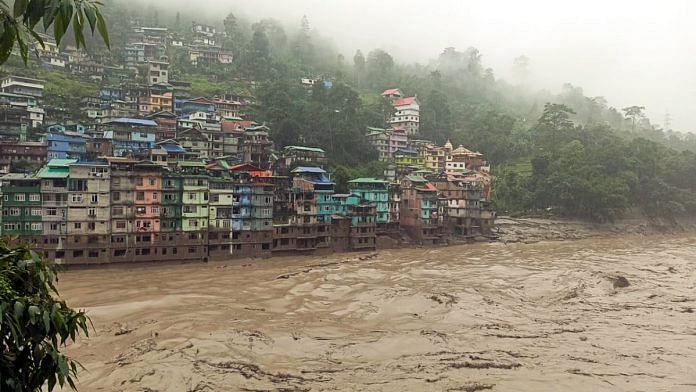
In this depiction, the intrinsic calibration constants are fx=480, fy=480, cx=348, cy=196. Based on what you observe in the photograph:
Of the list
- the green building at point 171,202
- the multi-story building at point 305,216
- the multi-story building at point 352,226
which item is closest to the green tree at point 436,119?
the multi-story building at point 352,226

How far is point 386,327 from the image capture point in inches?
798

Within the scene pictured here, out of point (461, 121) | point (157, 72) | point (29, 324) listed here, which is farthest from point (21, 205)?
point (461, 121)

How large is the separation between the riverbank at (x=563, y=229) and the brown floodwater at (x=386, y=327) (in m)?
16.5

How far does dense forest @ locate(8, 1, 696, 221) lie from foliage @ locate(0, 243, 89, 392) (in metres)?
46.1

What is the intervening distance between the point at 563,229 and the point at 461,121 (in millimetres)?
34343

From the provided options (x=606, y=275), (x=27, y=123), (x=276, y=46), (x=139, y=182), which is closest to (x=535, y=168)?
(x=606, y=275)

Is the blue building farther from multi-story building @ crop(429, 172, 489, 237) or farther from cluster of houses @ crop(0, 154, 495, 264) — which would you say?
multi-story building @ crop(429, 172, 489, 237)

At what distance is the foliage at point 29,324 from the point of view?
9.59ft

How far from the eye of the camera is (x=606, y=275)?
31.6m

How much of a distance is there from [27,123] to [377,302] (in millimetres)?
41265

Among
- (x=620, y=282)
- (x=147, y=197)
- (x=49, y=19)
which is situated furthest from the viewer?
(x=147, y=197)

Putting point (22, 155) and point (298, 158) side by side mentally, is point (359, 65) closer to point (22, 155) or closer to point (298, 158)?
point (298, 158)

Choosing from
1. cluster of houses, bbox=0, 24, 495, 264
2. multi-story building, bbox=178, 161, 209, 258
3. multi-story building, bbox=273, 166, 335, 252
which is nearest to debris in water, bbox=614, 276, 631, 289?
cluster of houses, bbox=0, 24, 495, 264

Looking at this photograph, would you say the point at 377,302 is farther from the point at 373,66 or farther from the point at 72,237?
the point at 373,66
